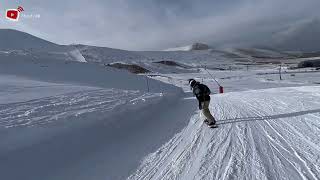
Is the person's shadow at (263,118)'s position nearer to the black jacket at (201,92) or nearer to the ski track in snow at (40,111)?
the black jacket at (201,92)

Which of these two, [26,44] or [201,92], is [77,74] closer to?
[201,92]

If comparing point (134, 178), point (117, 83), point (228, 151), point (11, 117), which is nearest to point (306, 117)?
point (228, 151)

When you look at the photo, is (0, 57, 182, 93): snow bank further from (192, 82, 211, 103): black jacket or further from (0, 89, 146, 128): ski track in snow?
(192, 82, 211, 103): black jacket

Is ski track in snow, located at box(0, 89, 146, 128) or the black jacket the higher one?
the black jacket

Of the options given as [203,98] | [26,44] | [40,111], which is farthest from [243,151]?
[26,44]

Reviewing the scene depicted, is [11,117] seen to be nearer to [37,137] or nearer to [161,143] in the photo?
[37,137]

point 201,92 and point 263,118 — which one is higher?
point 201,92

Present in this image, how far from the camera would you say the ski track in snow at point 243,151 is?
6.33 m

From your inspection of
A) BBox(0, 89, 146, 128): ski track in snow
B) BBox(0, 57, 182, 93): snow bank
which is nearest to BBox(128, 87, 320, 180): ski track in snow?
BBox(0, 89, 146, 128): ski track in snow

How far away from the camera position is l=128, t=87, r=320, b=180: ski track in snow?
633cm

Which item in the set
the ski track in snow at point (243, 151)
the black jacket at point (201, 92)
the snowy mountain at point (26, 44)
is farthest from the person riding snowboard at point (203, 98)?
the snowy mountain at point (26, 44)

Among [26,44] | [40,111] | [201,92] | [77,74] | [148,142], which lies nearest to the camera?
[148,142]

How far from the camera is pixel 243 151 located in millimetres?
7625

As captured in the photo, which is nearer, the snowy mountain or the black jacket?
the black jacket
